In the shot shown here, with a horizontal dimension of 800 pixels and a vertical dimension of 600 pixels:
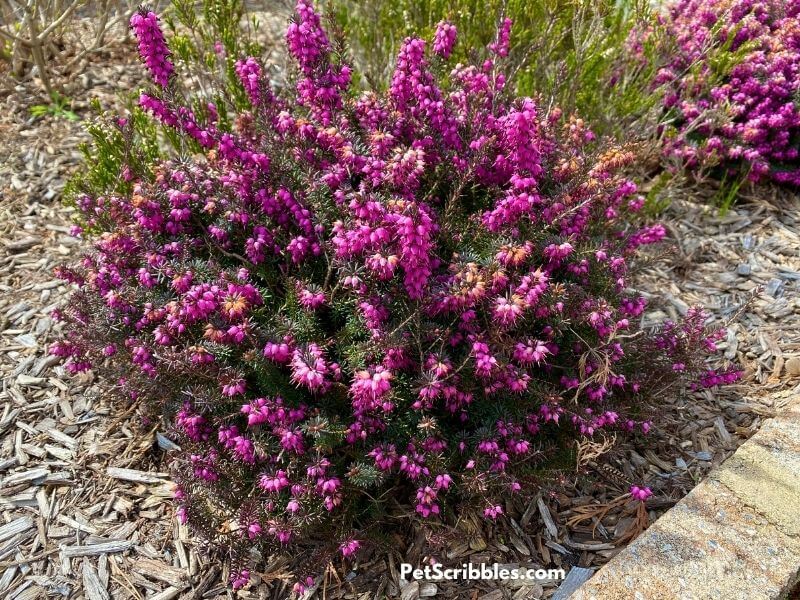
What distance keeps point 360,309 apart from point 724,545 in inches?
63.1

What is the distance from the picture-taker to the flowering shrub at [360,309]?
2271 millimetres

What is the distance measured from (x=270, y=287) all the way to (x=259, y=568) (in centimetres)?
119

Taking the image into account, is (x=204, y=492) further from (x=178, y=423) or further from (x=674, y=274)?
(x=674, y=274)

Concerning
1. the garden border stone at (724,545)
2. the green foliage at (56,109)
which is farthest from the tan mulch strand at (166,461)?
the green foliage at (56,109)

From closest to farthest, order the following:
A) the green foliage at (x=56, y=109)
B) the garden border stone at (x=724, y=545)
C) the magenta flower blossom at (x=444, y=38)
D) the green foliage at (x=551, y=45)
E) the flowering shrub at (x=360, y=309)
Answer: the garden border stone at (x=724, y=545)
the flowering shrub at (x=360, y=309)
the magenta flower blossom at (x=444, y=38)
the green foliage at (x=551, y=45)
the green foliage at (x=56, y=109)

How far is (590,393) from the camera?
8.36 feet

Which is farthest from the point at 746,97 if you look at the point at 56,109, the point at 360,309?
A: the point at 56,109

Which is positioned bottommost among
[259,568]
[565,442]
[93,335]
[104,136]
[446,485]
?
[259,568]

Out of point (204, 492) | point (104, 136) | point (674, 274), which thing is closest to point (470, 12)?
point (674, 274)

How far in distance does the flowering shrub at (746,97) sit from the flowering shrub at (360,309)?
7.09 ft

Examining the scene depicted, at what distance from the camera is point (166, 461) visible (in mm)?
2943

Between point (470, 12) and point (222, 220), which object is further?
point (470, 12)

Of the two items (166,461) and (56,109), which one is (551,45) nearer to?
(166,461)

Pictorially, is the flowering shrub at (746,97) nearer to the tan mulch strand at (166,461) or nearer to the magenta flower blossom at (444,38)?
the tan mulch strand at (166,461)
